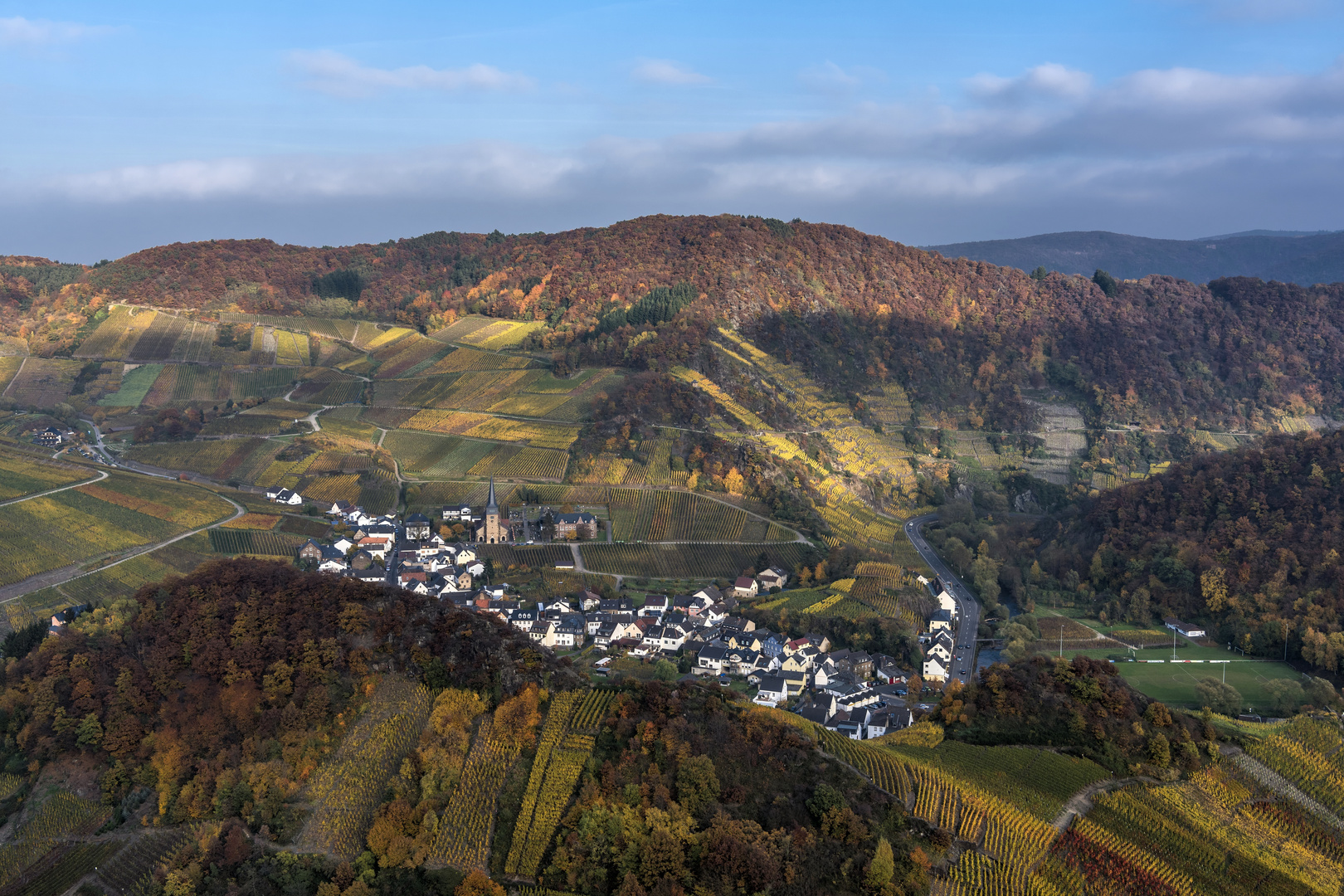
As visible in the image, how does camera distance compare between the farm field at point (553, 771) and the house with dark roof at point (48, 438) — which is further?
the house with dark roof at point (48, 438)

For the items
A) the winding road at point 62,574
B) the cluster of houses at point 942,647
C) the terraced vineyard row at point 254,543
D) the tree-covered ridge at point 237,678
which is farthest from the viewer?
the terraced vineyard row at point 254,543

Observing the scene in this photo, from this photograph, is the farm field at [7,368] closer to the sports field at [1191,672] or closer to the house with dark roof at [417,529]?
the house with dark roof at [417,529]

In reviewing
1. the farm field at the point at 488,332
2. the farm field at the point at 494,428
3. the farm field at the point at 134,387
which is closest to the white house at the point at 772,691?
the farm field at the point at 494,428

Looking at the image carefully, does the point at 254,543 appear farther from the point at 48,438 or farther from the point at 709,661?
the point at 48,438

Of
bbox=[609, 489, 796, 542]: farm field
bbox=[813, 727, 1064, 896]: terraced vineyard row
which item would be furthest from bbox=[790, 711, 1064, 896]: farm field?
bbox=[609, 489, 796, 542]: farm field

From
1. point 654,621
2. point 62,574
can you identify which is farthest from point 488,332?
point 654,621

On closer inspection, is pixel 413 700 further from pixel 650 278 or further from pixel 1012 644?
pixel 650 278

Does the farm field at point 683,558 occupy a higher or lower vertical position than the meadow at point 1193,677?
higher

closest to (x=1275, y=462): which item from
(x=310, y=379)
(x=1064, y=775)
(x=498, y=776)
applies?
(x=1064, y=775)

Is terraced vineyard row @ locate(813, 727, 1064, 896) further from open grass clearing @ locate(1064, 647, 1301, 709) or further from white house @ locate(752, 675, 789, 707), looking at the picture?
open grass clearing @ locate(1064, 647, 1301, 709)
